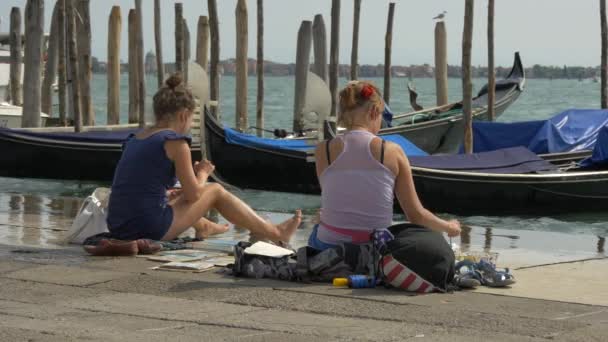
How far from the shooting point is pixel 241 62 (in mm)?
22969

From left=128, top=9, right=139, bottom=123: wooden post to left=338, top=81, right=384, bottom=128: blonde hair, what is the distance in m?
16.4

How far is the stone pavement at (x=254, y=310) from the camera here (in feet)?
15.9

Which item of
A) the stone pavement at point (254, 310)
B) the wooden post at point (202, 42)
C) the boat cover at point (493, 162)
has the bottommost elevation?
the boat cover at point (493, 162)

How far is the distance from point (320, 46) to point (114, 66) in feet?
14.7

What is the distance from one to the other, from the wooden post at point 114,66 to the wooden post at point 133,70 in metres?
0.47

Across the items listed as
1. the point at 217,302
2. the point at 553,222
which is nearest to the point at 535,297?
the point at 217,302

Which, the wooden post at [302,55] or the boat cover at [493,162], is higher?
the wooden post at [302,55]

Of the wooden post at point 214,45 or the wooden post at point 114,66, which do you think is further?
the wooden post at point 114,66

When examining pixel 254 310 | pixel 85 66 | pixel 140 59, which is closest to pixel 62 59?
pixel 85 66

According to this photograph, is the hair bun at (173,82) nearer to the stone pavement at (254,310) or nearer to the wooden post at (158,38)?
the stone pavement at (254,310)

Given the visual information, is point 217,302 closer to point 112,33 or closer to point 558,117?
point 558,117

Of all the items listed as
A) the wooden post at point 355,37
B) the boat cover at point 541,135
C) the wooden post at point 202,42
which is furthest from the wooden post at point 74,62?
the wooden post at point 202,42

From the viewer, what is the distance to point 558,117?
1780 cm

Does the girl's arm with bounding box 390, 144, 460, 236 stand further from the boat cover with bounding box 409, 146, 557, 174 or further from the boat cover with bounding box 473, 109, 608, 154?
the boat cover with bounding box 473, 109, 608, 154
